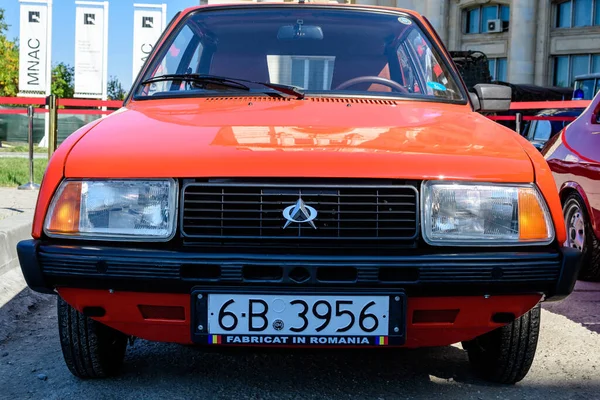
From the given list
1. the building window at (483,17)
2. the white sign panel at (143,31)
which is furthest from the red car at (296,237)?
the building window at (483,17)

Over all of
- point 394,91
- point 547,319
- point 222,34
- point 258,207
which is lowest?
point 547,319

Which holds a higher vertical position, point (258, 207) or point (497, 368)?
point (258, 207)

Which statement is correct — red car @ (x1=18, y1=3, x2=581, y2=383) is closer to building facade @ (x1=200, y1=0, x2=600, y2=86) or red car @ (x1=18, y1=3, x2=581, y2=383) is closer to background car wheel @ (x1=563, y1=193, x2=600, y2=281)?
background car wheel @ (x1=563, y1=193, x2=600, y2=281)

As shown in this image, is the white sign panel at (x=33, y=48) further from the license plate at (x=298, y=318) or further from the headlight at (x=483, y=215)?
the headlight at (x=483, y=215)

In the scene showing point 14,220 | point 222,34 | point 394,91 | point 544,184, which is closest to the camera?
point 544,184

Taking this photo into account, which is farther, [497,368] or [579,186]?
[579,186]

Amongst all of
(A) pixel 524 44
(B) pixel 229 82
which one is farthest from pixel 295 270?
(A) pixel 524 44

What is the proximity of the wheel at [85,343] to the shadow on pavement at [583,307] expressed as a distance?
2.46 meters

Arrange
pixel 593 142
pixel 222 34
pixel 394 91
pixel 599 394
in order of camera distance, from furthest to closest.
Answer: pixel 593 142 < pixel 222 34 < pixel 394 91 < pixel 599 394

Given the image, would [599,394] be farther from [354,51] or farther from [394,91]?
[354,51]

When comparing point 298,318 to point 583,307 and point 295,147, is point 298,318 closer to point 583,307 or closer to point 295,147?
point 295,147

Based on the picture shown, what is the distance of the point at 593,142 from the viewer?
540 cm

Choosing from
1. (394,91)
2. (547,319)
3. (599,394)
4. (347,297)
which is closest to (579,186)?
(547,319)

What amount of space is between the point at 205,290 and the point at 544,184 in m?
1.17
